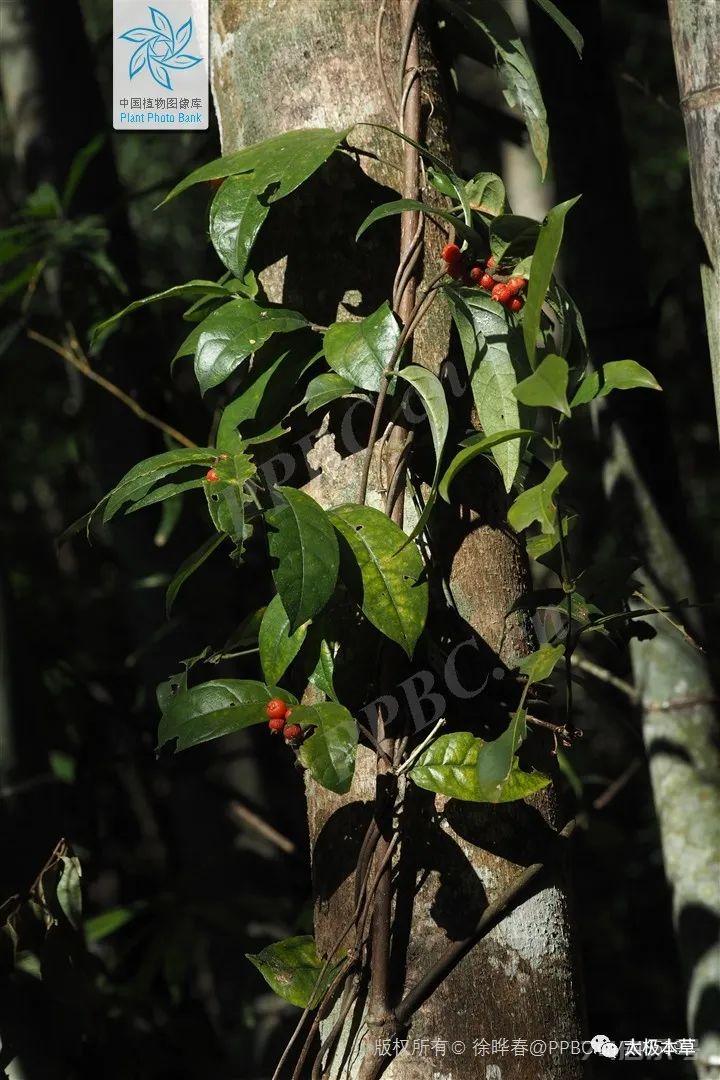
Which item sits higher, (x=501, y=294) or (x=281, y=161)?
(x=281, y=161)

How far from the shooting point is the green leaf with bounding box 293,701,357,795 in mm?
707

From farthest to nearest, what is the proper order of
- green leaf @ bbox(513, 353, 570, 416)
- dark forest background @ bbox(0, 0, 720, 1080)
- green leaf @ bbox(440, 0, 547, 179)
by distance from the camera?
dark forest background @ bbox(0, 0, 720, 1080) → green leaf @ bbox(440, 0, 547, 179) → green leaf @ bbox(513, 353, 570, 416)

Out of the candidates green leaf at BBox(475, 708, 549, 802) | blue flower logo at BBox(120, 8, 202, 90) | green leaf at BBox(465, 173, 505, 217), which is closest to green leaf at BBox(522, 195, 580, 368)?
green leaf at BBox(465, 173, 505, 217)

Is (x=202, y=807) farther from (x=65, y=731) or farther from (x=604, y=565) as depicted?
(x=604, y=565)

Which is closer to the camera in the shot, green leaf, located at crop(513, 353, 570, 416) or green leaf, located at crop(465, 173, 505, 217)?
green leaf, located at crop(513, 353, 570, 416)

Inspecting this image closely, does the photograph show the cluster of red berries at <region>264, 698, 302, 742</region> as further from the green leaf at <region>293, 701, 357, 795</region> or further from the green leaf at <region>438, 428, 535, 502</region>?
the green leaf at <region>438, 428, 535, 502</region>

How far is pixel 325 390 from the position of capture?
0.78 metres

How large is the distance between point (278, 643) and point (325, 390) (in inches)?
7.7

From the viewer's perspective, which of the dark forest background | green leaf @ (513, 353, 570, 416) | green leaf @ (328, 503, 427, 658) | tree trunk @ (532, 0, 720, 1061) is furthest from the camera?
the dark forest background

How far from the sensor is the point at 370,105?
85 cm

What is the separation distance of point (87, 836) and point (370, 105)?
4.59 feet

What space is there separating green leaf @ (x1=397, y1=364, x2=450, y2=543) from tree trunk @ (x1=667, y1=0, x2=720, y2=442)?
22cm

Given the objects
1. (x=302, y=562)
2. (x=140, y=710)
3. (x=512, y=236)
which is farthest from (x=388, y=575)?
(x=140, y=710)

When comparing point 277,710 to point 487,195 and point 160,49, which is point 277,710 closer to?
point 487,195
